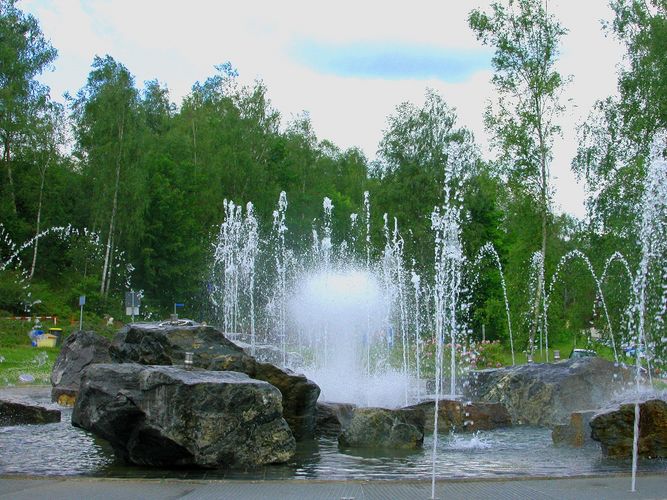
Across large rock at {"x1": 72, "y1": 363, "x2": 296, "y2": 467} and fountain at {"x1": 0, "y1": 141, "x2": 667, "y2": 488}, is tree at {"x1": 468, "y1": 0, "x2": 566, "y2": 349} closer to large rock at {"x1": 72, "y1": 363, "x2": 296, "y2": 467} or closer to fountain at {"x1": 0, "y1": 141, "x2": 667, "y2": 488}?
fountain at {"x1": 0, "y1": 141, "x2": 667, "y2": 488}

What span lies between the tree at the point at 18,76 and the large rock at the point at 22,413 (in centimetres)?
3373

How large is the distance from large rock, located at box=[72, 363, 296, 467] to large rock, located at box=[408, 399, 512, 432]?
14.1ft

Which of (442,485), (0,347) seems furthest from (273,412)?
(0,347)

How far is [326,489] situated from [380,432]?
3.38m

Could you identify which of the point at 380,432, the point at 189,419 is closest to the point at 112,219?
the point at 380,432

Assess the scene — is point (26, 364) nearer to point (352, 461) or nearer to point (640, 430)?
point (352, 461)

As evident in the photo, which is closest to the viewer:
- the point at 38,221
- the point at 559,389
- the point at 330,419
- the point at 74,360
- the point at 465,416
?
the point at 330,419

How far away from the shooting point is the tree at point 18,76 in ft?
144

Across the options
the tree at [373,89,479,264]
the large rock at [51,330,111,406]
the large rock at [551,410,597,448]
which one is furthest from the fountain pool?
the tree at [373,89,479,264]

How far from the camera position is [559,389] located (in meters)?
14.6

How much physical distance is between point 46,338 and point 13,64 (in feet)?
61.2

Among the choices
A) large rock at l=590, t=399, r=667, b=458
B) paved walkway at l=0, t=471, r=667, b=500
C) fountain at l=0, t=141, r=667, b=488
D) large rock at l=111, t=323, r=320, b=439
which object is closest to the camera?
paved walkway at l=0, t=471, r=667, b=500

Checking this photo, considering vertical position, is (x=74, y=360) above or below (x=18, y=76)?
below

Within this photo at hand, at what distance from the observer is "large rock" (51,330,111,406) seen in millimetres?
16719
